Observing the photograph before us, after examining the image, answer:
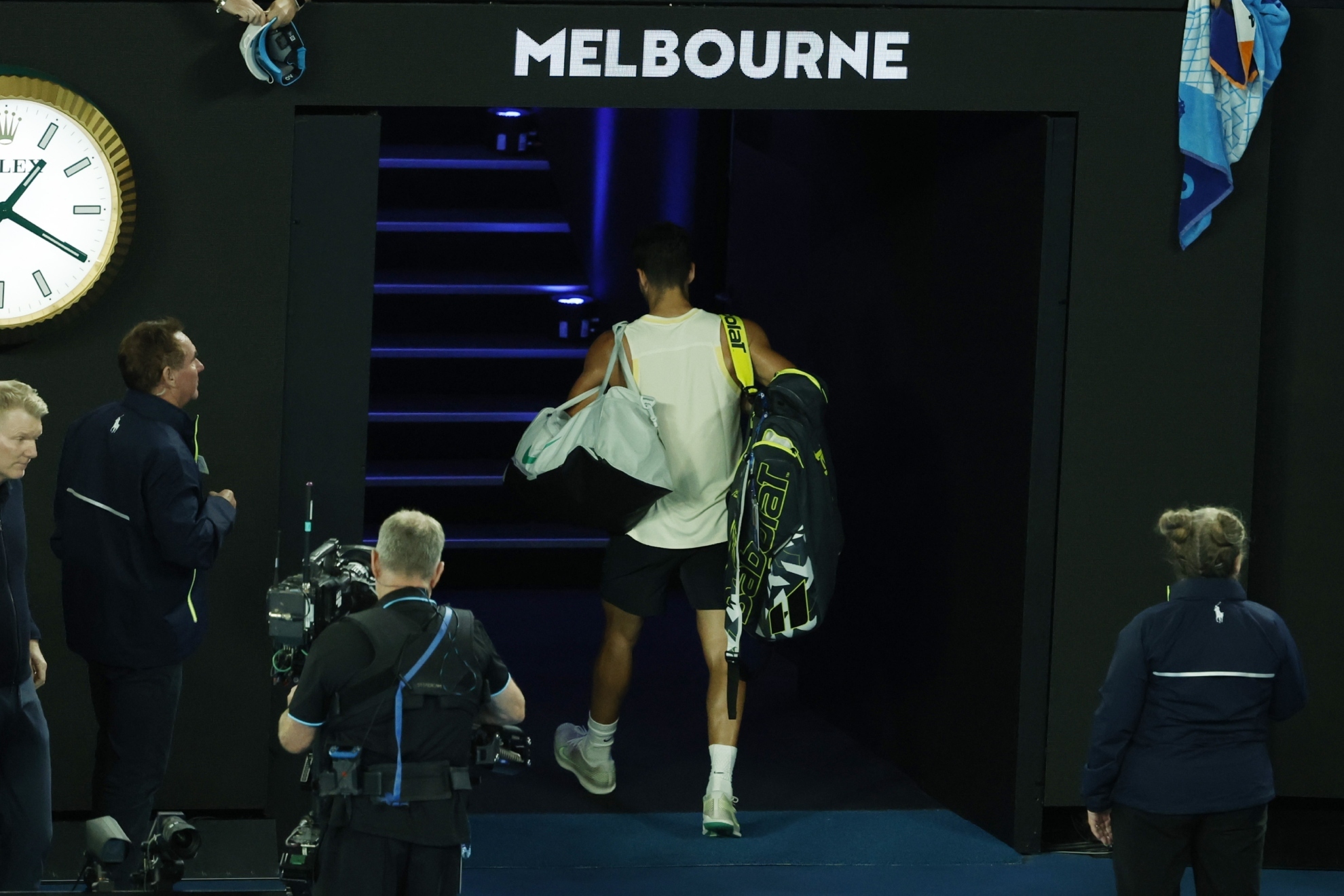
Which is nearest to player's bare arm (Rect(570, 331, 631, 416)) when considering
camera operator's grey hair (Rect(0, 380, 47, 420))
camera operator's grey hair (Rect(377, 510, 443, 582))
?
camera operator's grey hair (Rect(0, 380, 47, 420))

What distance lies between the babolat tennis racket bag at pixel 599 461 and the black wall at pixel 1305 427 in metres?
1.93

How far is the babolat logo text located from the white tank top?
841mm

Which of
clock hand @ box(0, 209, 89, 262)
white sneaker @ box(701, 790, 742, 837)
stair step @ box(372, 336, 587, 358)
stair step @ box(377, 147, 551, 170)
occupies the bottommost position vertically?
white sneaker @ box(701, 790, 742, 837)

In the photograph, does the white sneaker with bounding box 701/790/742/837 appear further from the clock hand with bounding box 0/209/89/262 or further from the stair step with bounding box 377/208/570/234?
the stair step with bounding box 377/208/570/234

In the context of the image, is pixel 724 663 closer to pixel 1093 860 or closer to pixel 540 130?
pixel 1093 860

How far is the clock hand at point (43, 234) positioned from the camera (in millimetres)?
4879

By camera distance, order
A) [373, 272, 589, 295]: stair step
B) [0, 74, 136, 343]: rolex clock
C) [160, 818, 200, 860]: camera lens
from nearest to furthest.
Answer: [160, 818, 200, 860]: camera lens → [0, 74, 136, 343]: rolex clock → [373, 272, 589, 295]: stair step

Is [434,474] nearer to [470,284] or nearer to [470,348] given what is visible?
[470,348]

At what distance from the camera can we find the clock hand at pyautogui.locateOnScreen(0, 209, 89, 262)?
16.0ft

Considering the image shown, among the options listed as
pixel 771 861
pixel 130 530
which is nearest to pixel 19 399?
pixel 130 530

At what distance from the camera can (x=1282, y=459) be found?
5.44 meters

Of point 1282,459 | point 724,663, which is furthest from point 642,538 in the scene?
point 1282,459

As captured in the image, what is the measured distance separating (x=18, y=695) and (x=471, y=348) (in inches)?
208

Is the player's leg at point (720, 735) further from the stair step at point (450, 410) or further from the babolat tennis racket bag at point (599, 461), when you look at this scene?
the stair step at point (450, 410)
